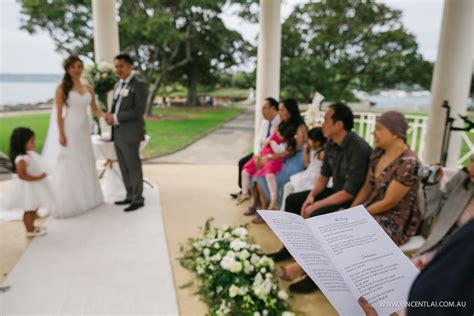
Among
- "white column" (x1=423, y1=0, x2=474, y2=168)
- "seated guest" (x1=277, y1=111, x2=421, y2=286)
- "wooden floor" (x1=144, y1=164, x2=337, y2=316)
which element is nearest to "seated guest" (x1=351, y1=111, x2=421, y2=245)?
"seated guest" (x1=277, y1=111, x2=421, y2=286)

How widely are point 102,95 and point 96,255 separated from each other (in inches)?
89.6

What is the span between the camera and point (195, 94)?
893 centimetres

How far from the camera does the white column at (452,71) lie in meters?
3.82

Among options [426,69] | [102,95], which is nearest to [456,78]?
[102,95]

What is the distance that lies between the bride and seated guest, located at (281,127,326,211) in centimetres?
217

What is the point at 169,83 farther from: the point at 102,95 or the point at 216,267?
the point at 216,267

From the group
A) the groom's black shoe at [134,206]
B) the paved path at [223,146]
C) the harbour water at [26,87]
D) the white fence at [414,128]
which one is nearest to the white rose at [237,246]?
the white fence at [414,128]

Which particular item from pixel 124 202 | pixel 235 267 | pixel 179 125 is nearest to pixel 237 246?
pixel 235 267

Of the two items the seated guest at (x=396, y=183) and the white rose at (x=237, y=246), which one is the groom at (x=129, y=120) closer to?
the white rose at (x=237, y=246)

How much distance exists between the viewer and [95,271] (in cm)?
263

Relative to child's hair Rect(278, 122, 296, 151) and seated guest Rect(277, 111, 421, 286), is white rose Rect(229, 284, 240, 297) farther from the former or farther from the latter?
child's hair Rect(278, 122, 296, 151)

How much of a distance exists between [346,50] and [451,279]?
348 inches

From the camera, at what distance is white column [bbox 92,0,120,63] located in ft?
15.6

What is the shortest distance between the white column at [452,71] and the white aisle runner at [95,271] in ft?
10.9
